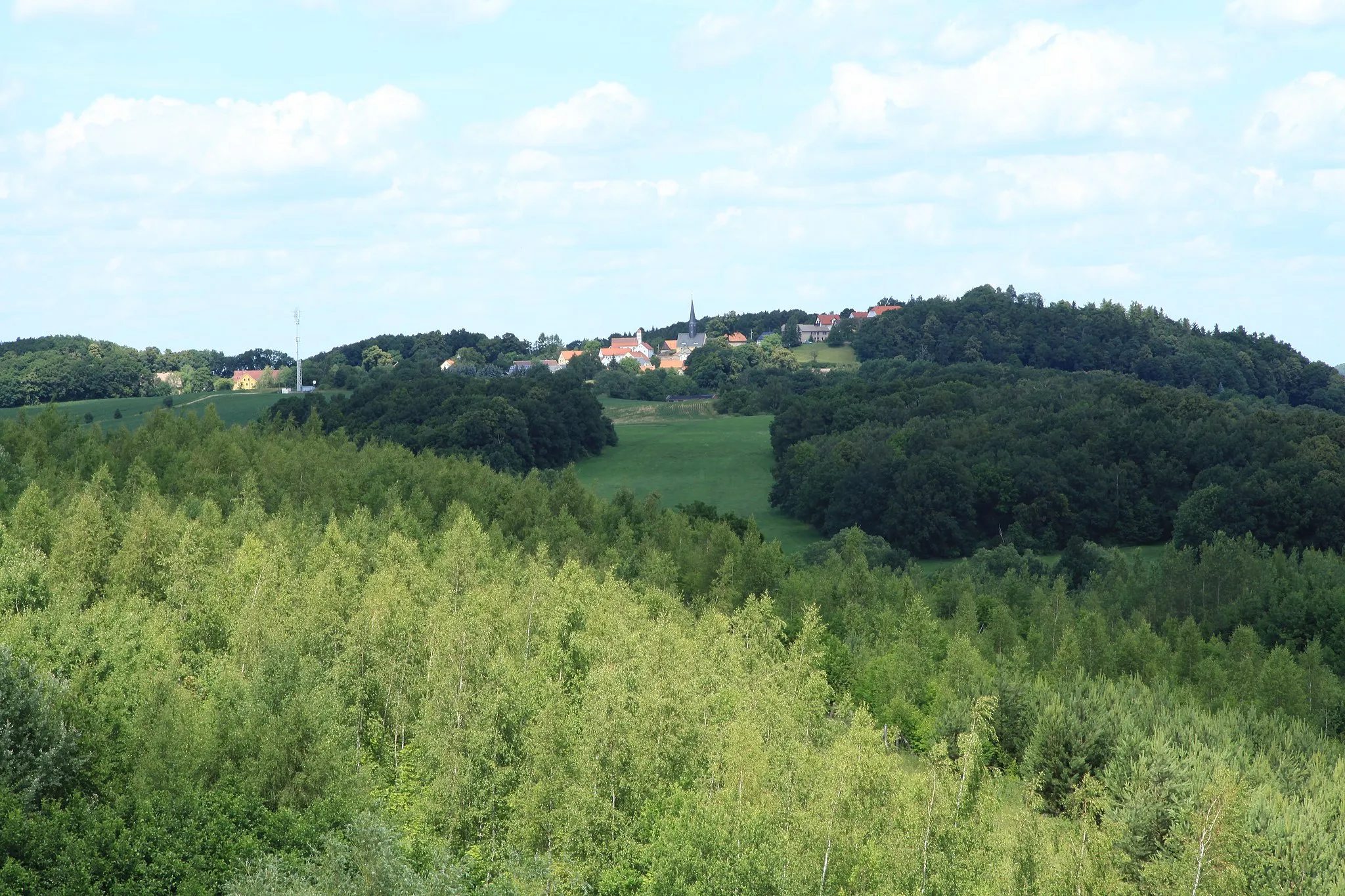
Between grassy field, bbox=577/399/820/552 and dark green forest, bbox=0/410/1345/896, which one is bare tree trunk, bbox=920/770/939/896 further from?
grassy field, bbox=577/399/820/552

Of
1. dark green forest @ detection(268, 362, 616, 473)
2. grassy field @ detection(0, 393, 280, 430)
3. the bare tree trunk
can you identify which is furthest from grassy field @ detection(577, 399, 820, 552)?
the bare tree trunk

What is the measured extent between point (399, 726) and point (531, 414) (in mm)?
101516

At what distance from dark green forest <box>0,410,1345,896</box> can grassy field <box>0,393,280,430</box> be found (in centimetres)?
7563

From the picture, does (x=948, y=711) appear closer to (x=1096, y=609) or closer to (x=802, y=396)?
(x=1096, y=609)

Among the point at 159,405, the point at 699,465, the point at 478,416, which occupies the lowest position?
the point at 699,465

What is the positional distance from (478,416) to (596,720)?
331 feet

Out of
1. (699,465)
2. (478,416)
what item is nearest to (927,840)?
(478,416)

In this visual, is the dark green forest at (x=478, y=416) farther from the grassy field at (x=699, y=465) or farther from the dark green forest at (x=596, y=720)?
the dark green forest at (x=596, y=720)

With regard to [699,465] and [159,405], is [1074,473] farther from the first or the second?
[159,405]

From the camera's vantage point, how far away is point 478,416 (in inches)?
5300

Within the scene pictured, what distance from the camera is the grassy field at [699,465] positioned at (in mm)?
127312

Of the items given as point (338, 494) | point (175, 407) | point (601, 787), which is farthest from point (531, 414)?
point (601, 787)

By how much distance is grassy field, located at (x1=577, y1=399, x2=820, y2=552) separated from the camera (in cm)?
12731

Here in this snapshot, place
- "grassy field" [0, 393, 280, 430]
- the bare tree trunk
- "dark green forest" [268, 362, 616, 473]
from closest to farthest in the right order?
1. the bare tree trunk
2. "dark green forest" [268, 362, 616, 473]
3. "grassy field" [0, 393, 280, 430]
